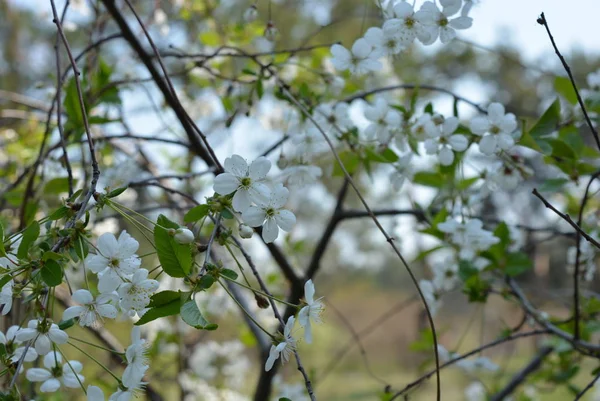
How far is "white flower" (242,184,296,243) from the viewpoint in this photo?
560mm

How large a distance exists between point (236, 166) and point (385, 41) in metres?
0.36

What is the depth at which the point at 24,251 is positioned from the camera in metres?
0.51

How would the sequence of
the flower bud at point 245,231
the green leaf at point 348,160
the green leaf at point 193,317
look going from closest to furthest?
the green leaf at point 193,317
the flower bud at point 245,231
the green leaf at point 348,160

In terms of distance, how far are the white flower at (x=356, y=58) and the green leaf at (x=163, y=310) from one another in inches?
18.6

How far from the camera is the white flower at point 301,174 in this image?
0.87 meters

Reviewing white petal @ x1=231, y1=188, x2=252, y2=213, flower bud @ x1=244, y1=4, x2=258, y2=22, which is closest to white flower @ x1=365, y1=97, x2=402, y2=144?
flower bud @ x1=244, y1=4, x2=258, y2=22

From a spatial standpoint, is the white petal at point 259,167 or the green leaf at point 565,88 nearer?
the white petal at point 259,167

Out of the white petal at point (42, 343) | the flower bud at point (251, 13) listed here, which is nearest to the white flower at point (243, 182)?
the white petal at point (42, 343)

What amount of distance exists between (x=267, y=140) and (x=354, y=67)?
288cm

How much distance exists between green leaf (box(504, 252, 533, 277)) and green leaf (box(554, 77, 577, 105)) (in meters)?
0.29

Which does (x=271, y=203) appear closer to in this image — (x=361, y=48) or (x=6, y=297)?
(x=6, y=297)

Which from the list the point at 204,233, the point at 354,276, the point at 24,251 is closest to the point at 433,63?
the point at 354,276

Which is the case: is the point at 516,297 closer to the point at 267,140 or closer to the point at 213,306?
the point at 213,306

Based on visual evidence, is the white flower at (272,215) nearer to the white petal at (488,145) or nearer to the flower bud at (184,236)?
the flower bud at (184,236)
